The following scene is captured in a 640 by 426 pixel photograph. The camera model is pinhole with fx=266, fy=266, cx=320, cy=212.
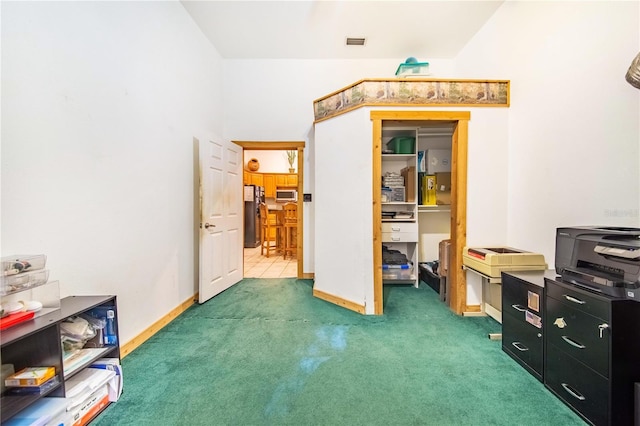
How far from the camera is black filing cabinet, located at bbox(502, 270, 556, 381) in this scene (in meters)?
1.67

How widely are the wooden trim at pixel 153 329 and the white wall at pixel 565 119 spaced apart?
3.07 meters

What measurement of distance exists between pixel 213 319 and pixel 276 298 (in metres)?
0.77

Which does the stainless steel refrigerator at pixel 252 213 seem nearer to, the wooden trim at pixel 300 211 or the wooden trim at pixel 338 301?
the wooden trim at pixel 300 211

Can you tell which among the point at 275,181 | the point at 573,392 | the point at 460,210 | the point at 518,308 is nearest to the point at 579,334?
the point at 573,392

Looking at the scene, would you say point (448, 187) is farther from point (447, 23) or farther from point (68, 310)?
point (68, 310)

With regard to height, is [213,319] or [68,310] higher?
[68,310]

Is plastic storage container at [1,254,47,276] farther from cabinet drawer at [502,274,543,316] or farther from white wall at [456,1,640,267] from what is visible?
white wall at [456,1,640,267]

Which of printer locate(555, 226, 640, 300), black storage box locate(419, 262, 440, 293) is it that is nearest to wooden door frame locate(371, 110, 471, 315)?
black storage box locate(419, 262, 440, 293)

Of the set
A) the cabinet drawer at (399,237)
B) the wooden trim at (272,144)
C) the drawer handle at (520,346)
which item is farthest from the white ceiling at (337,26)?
the drawer handle at (520,346)

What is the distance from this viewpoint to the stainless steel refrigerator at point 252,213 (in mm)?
6574

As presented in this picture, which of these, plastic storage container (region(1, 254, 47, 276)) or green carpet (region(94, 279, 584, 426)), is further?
green carpet (region(94, 279, 584, 426))

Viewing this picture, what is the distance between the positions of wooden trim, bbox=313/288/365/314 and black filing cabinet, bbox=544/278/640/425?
4.97ft

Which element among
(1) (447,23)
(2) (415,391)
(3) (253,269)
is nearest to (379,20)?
(1) (447,23)

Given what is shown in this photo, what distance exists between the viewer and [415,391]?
1577 millimetres
